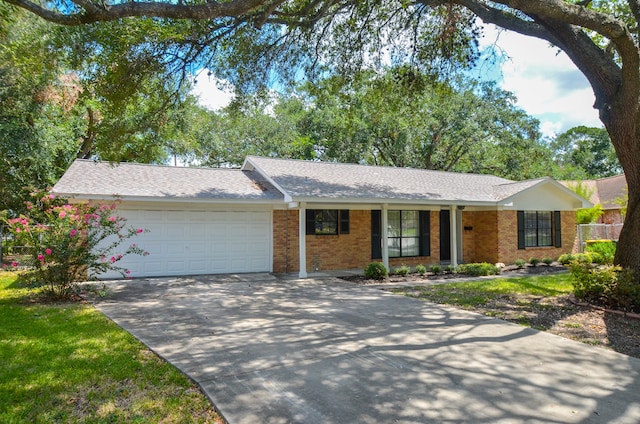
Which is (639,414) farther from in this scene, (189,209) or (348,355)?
(189,209)

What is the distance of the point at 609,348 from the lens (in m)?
5.93

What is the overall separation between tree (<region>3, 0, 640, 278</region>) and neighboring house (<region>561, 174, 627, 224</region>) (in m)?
16.5

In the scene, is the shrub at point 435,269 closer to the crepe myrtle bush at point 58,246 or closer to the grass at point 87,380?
the crepe myrtle bush at point 58,246

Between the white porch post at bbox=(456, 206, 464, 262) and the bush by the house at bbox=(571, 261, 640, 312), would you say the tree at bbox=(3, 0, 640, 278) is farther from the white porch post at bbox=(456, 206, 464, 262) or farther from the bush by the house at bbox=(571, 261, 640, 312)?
the white porch post at bbox=(456, 206, 464, 262)

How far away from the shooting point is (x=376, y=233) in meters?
15.6

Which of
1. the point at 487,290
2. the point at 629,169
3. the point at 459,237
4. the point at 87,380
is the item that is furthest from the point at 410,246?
the point at 87,380

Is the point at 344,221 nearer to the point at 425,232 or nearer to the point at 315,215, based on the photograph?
the point at 315,215

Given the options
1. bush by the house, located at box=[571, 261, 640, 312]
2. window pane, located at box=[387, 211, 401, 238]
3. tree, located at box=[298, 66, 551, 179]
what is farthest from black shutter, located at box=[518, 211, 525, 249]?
tree, located at box=[298, 66, 551, 179]

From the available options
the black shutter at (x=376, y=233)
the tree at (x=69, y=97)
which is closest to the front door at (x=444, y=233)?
the black shutter at (x=376, y=233)

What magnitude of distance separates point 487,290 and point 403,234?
5385mm

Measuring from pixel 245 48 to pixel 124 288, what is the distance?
7155 millimetres

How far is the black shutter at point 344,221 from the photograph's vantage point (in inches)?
588

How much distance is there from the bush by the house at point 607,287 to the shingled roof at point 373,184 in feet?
19.8

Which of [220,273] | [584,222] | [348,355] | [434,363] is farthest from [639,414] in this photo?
[584,222]
